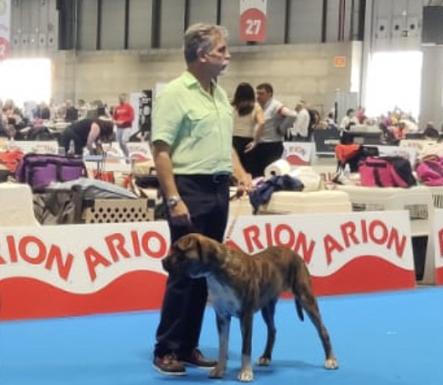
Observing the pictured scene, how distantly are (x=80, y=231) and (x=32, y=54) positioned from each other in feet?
96.1

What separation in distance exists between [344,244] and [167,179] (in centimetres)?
267

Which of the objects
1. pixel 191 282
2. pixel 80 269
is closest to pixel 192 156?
pixel 191 282

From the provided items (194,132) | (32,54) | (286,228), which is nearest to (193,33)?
(194,132)

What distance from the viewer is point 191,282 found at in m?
A: 4.07

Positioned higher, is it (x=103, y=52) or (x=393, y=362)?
(x=103, y=52)

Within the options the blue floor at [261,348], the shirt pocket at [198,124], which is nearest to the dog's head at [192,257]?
the shirt pocket at [198,124]

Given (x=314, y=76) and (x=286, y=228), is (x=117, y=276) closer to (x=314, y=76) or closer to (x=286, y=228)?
(x=286, y=228)

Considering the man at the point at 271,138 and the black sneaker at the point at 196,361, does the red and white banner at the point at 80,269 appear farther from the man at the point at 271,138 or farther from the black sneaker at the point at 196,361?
the man at the point at 271,138

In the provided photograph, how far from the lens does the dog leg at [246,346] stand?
391cm

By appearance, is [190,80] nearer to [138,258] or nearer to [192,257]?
[192,257]

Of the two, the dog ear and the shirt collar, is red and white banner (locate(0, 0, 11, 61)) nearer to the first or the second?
the shirt collar

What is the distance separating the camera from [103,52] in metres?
31.2

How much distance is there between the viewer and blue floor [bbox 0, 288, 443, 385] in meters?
4.11

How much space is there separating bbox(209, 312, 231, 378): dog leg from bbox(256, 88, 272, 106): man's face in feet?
14.9
